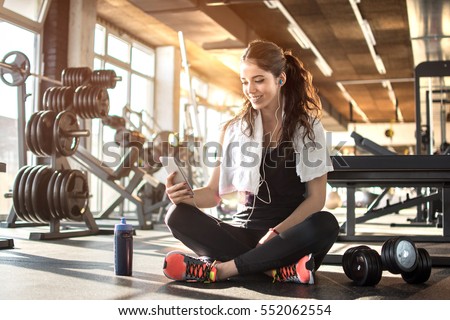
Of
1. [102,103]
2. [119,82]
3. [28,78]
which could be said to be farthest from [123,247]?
[119,82]

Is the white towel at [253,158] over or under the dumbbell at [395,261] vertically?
over

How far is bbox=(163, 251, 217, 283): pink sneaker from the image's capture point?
196 cm

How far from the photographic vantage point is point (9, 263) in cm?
253

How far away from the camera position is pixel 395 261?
1.96 m

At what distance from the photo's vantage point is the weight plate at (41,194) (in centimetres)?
384

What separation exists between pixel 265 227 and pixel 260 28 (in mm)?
6890

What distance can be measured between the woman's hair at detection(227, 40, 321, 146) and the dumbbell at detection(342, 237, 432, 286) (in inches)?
17.8

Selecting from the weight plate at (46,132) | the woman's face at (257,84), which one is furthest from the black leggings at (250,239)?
the weight plate at (46,132)

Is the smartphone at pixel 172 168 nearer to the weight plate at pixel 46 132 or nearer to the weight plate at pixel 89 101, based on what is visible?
the weight plate at pixel 46 132

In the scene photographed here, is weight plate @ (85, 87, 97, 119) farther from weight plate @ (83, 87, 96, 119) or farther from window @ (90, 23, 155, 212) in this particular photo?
window @ (90, 23, 155, 212)

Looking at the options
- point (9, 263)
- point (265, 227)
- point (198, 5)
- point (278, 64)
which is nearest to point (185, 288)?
point (265, 227)

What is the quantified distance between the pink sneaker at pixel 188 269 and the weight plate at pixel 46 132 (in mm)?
2346

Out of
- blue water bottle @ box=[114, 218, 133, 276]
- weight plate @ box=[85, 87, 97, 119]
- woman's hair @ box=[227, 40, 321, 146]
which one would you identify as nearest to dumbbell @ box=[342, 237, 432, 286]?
woman's hair @ box=[227, 40, 321, 146]

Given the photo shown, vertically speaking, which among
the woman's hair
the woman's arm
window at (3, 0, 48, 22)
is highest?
window at (3, 0, 48, 22)
